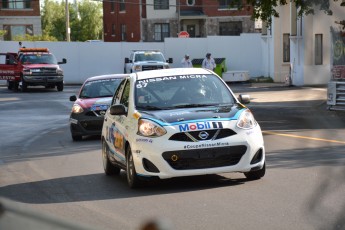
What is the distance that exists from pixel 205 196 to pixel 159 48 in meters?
40.1

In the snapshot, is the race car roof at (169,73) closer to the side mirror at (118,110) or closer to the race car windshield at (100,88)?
the side mirror at (118,110)

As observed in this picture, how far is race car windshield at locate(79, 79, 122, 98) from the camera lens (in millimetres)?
17922

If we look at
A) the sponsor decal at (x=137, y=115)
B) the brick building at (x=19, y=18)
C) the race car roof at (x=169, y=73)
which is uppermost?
the brick building at (x=19, y=18)

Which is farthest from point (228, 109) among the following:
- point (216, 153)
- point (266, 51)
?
point (266, 51)

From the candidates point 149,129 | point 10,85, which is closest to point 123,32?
point 10,85

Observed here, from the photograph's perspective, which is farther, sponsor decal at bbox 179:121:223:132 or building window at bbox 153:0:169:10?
building window at bbox 153:0:169:10

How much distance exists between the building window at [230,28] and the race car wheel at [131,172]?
→ 5370 cm

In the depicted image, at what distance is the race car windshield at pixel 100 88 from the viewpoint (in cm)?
1792

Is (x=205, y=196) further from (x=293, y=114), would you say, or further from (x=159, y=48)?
(x=159, y=48)

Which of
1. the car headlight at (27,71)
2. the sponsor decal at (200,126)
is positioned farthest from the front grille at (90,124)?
the car headlight at (27,71)

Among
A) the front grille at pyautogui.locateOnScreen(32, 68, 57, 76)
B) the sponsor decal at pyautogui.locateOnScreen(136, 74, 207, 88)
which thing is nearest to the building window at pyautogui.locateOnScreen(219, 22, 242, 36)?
the front grille at pyautogui.locateOnScreen(32, 68, 57, 76)

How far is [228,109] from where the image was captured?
33.2ft

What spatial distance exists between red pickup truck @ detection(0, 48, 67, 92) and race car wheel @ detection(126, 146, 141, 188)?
28751 millimetres

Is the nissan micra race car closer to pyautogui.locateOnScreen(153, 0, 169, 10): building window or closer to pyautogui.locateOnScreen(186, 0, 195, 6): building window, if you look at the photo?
pyautogui.locateOnScreen(153, 0, 169, 10): building window
